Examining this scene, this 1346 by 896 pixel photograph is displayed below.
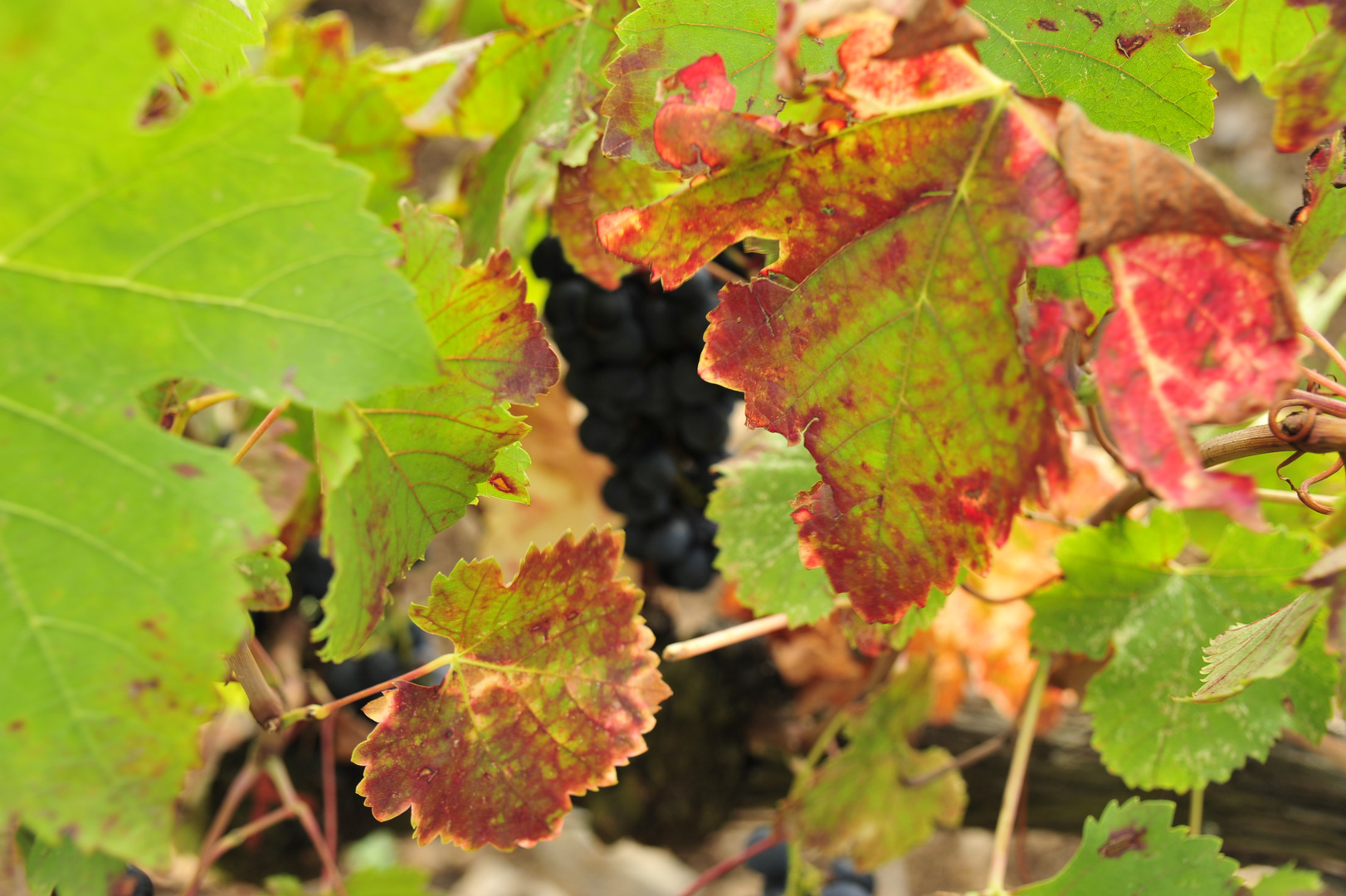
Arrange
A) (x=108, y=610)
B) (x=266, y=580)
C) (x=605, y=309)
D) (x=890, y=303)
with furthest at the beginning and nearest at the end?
1. (x=605, y=309)
2. (x=266, y=580)
3. (x=890, y=303)
4. (x=108, y=610)

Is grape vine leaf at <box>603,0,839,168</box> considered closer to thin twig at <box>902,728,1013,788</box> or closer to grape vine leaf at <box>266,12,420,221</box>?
grape vine leaf at <box>266,12,420,221</box>

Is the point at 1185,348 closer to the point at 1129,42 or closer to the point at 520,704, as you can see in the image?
the point at 1129,42

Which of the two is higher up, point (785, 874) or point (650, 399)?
point (650, 399)

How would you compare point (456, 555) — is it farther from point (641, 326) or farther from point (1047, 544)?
point (1047, 544)

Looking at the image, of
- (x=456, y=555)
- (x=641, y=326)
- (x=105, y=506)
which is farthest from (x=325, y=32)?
(x=456, y=555)

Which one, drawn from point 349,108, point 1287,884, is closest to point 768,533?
point 1287,884

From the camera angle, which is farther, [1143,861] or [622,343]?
[622,343]

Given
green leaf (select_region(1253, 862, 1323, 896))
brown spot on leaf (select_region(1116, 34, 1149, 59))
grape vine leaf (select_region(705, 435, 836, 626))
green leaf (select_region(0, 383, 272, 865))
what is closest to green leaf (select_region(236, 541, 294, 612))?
green leaf (select_region(0, 383, 272, 865))
